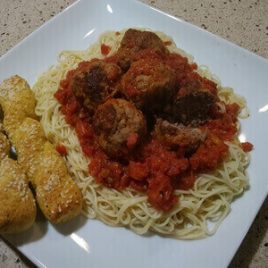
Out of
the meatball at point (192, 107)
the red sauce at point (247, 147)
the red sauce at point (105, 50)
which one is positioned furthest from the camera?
the red sauce at point (105, 50)

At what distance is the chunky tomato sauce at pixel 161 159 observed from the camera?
352cm

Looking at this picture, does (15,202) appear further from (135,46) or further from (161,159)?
(135,46)

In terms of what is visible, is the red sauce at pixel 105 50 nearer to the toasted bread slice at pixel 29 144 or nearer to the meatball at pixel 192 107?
the toasted bread slice at pixel 29 144

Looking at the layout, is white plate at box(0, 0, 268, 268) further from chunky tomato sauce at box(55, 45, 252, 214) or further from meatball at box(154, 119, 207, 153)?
meatball at box(154, 119, 207, 153)

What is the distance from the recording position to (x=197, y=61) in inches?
185

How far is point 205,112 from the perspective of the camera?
3.87 metres

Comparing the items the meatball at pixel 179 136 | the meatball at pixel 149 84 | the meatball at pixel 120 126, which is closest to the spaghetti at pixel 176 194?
the meatball at pixel 179 136

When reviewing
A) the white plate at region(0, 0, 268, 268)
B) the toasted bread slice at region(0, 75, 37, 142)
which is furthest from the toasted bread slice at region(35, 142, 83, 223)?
the toasted bread slice at region(0, 75, 37, 142)

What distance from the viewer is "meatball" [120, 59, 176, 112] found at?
140 inches

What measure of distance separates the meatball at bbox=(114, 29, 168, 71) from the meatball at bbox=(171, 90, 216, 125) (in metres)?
0.67

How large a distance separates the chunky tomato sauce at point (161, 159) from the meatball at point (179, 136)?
0.05 meters

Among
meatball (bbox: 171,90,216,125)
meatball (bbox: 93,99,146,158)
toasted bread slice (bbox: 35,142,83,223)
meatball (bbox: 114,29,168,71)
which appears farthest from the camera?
meatball (bbox: 114,29,168,71)

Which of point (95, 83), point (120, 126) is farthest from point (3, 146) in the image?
point (120, 126)

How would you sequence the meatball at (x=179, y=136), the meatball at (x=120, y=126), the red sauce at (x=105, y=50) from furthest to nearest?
the red sauce at (x=105, y=50) < the meatball at (x=179, y=136) < the meatball at (x=120, y=126)
